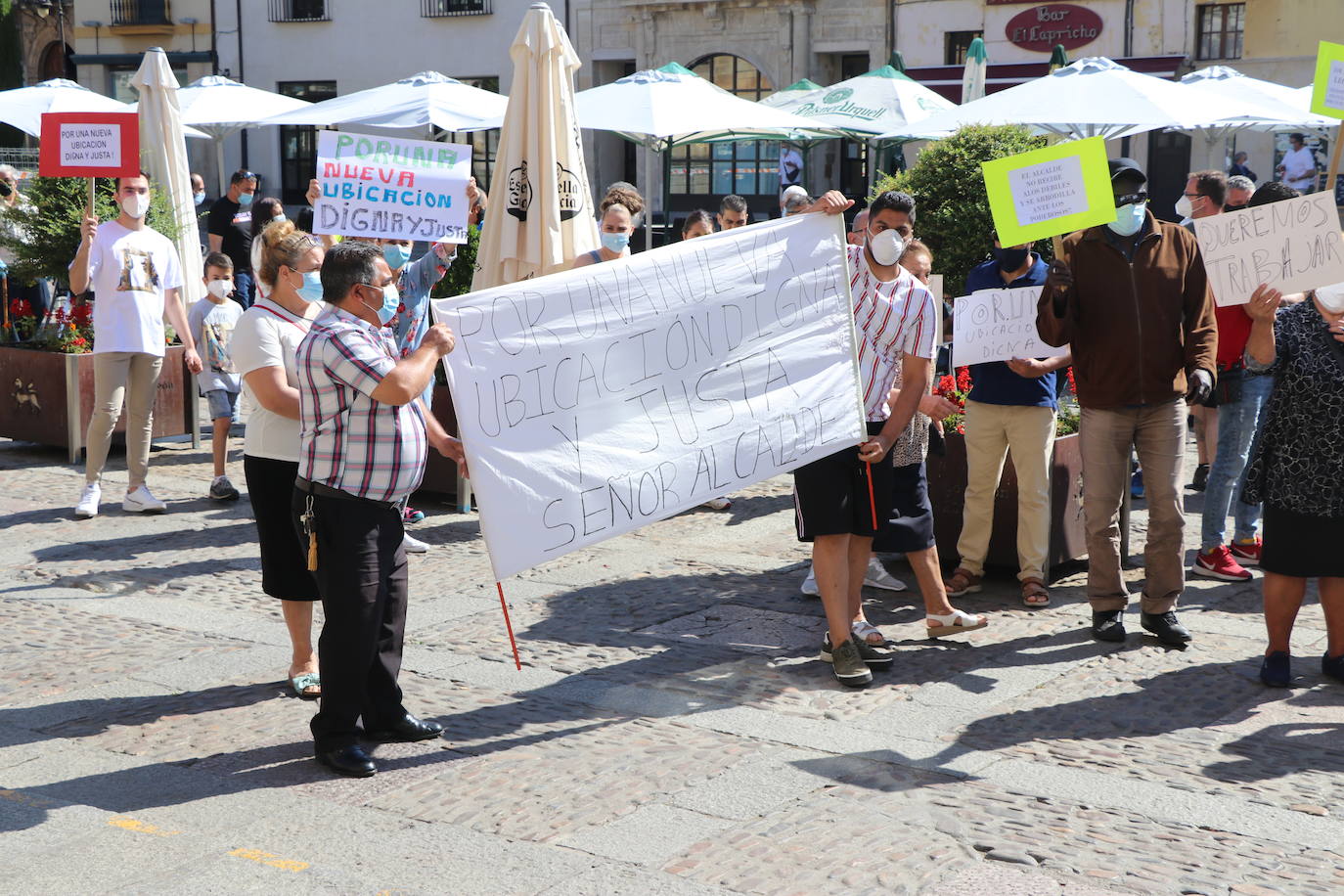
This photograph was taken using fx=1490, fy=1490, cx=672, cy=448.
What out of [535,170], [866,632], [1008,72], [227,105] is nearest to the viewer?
[866,632]

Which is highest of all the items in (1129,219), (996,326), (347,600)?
(1129,219)

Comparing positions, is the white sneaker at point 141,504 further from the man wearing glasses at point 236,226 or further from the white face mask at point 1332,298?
the white face mask at point 1332,298

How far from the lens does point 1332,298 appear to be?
5848 mm

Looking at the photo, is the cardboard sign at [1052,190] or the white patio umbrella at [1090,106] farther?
the white patio umbrella at [1090,106]

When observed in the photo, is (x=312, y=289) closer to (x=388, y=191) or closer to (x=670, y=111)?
(x=388, y=191)

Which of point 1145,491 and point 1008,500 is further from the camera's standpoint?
point 1008,500

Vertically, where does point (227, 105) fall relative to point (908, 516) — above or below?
above

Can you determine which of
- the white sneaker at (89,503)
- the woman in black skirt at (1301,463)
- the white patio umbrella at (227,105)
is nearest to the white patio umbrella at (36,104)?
the white patio umbrella at (227,105)

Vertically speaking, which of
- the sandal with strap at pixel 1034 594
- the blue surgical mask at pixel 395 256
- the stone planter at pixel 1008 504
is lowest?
the sandal with strap at pixel 1034 594

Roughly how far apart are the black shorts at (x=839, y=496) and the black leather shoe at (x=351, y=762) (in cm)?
198

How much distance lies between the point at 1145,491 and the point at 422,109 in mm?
11373

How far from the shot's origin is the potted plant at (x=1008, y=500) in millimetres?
7336

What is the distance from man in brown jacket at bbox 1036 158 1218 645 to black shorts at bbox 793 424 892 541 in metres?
1.06

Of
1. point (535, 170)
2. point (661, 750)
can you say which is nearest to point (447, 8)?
point (535, 170)
